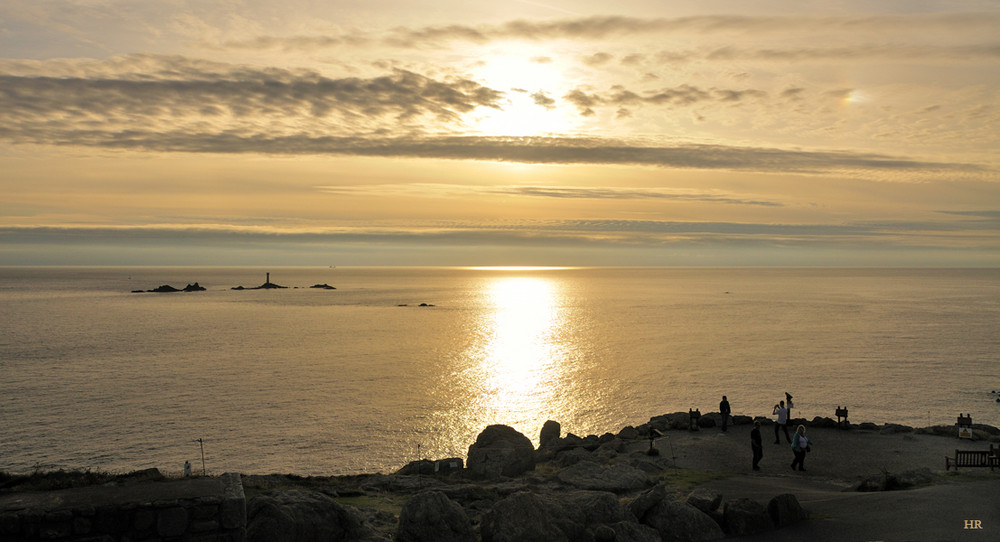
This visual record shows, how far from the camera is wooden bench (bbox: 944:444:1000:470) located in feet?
71.0

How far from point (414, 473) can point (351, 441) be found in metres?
14.2

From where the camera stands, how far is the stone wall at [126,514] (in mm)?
11070

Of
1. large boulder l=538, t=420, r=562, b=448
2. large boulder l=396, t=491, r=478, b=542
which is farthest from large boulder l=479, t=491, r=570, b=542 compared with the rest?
large boulder l=538, t=420, r=562, b=448

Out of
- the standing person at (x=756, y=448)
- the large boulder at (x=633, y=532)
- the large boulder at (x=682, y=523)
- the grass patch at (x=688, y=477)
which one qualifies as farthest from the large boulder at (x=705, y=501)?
the standing person at (x=756, y=448)

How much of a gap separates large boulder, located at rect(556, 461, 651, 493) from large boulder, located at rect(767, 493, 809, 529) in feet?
15.6

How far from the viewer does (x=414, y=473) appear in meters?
24.5

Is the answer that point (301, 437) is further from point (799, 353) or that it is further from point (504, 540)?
point (799, 353)

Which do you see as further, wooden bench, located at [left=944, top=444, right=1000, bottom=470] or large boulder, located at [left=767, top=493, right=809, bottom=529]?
wooden bench, located at [left=944, top=444, right=1000, bottom=470]

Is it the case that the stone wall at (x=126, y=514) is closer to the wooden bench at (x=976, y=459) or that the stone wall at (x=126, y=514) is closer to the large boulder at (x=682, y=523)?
the large boulder at (x=682, y=523)

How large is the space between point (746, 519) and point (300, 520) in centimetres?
1042

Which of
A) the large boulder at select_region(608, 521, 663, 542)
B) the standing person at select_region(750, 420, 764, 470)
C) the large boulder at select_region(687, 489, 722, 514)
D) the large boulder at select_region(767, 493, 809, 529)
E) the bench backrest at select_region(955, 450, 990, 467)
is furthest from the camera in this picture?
the standing person at select_region(750, 420, 764, 470)

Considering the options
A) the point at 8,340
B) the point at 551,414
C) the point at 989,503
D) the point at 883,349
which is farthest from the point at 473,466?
the point at 8,340

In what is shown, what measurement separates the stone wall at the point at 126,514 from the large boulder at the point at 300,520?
1082mm

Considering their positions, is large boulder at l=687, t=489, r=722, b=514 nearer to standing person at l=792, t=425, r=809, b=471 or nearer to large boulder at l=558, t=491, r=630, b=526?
large boulder at l=558, t=491, r=630, b=526
